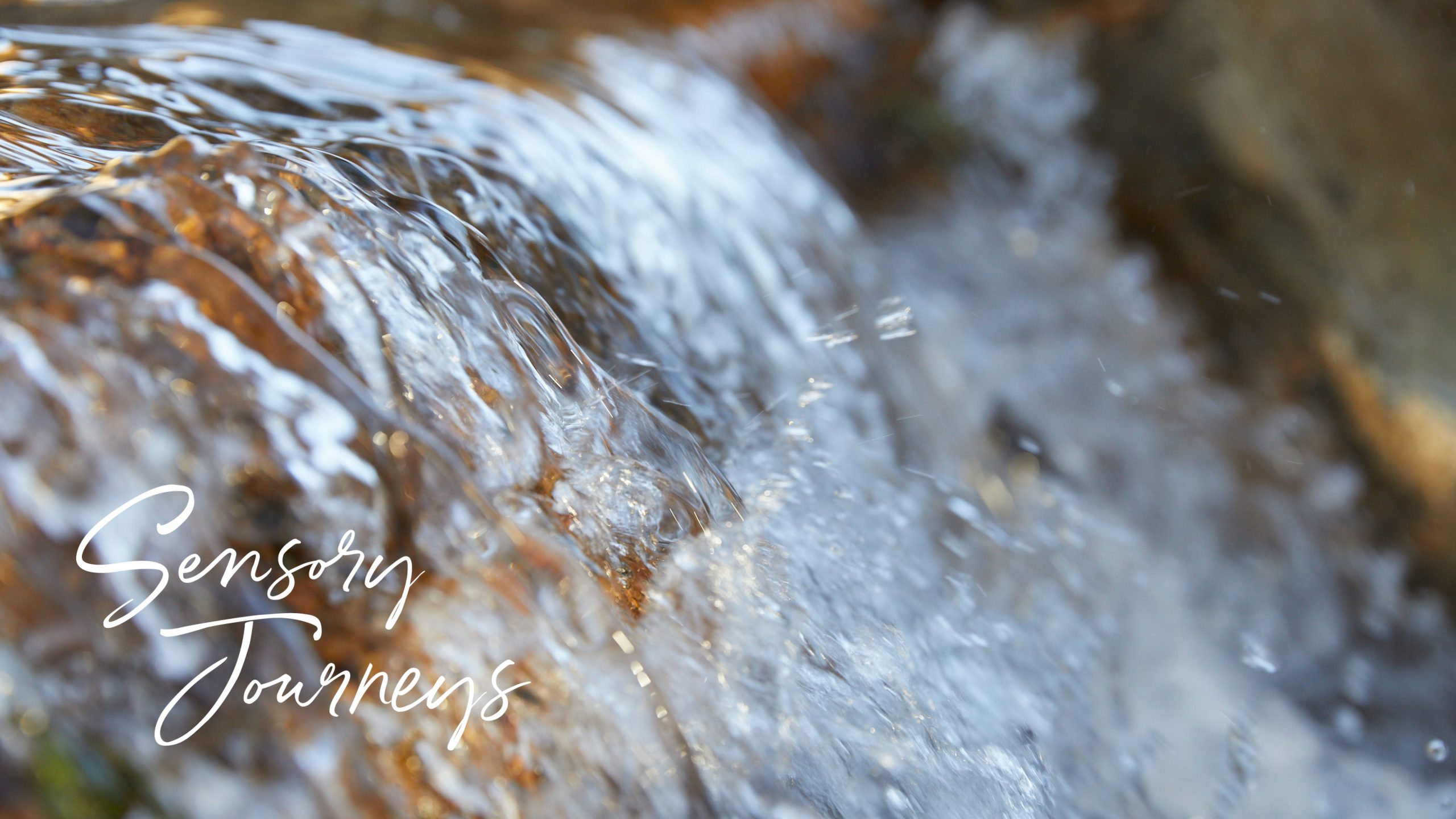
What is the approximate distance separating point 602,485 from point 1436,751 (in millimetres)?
2100

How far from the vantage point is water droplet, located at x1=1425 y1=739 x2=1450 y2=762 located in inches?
82.1

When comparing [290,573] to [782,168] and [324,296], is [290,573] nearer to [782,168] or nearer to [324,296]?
[324,296]

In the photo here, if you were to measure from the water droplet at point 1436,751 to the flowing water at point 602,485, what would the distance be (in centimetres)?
2

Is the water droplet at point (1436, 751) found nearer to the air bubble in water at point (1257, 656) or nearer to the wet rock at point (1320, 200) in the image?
the air bubble in water at point (1257, 656)

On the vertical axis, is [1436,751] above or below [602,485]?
below

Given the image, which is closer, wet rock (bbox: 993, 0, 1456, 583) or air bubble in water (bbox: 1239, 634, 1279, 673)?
air bubble in water (bbox: 1239, 634, 1279, 673)

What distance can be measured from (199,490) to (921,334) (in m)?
2.00

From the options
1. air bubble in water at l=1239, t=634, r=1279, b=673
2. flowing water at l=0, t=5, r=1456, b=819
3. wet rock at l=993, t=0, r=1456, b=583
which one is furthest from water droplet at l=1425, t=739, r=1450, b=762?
wet rock at l=993, t=0, r=1456, b=583

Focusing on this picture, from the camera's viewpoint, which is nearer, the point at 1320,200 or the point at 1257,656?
the point at 1257,656

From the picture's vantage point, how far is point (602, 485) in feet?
3.59

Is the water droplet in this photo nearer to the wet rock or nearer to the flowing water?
the flowing water

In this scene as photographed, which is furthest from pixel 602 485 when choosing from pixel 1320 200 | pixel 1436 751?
pixel 1320 200

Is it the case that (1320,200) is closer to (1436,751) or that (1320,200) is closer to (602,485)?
(1436,751)

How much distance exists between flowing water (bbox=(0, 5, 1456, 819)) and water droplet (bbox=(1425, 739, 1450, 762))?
0.02m
